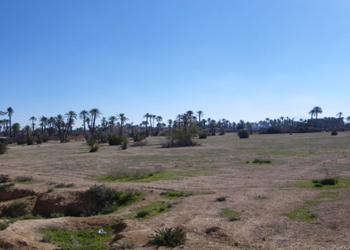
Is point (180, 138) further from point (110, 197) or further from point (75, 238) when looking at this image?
point (75, 238)

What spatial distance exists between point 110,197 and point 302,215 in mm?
8919

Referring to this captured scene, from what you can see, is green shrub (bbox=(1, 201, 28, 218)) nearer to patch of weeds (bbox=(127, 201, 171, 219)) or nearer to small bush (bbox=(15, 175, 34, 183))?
small bush (bbox=(15, 175, 34, 183))

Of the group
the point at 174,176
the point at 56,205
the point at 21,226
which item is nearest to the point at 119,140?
the point at 174,176

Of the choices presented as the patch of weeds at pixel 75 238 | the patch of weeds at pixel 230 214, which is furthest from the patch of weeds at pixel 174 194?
the patch of weeds at pixel 75 238

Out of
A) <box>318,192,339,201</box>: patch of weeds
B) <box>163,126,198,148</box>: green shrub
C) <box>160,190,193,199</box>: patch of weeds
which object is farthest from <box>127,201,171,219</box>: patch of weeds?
<box>163,126,198,148</box>: green shrub

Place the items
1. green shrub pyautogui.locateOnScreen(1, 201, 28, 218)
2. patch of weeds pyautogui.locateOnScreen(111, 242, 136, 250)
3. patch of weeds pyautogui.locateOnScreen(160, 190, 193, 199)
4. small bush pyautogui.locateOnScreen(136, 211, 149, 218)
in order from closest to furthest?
patch of weeds pyautogui.locateOnScreen(111, 242, 136, 250), small bush pyautogui.locateOnScreen(136, 211, 149, 218), patch of weeds pyautogui.locateOnScreen(160, 190, 193, 199), green shrub pyautogui.locateOnScreen(1, 201, 28, 218)

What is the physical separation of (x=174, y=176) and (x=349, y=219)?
13.1 m

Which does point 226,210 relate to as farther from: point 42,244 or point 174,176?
point 174,176

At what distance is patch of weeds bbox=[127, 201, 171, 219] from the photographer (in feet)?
44.6

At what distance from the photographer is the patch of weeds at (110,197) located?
16.8 meters

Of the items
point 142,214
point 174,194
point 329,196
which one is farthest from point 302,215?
point 174,194

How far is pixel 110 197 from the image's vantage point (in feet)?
56.9

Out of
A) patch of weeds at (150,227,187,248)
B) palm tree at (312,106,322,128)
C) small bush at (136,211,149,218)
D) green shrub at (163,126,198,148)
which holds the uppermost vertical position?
palm tree at (312,106,322,128)

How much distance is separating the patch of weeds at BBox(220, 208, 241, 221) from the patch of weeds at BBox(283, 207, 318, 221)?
1.65 m
